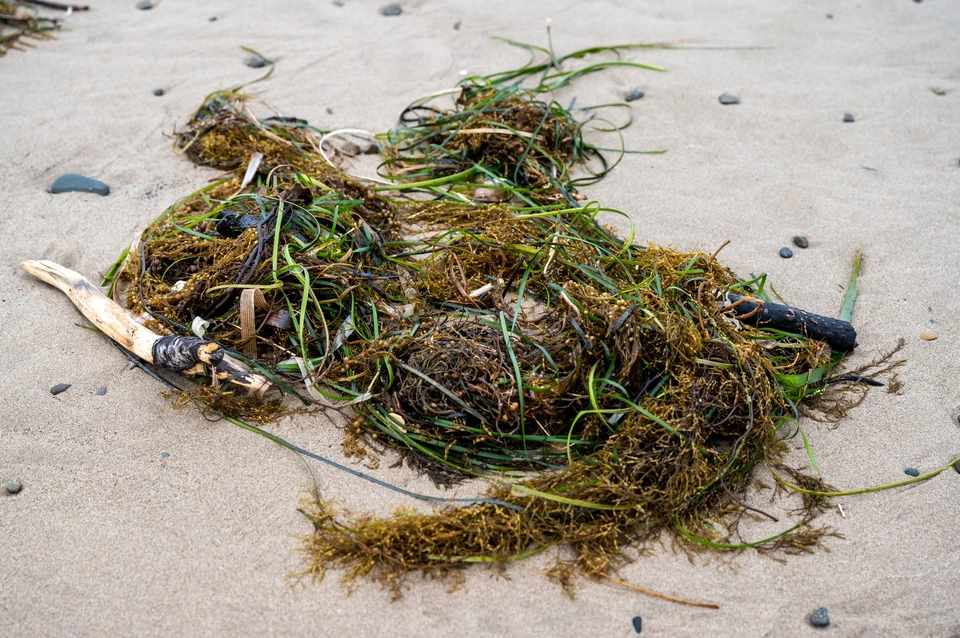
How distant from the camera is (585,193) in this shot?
3.21 metres

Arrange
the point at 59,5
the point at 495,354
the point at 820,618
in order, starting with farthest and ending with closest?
the point at 59,5 → the point at 495,354 → the point at 820,618

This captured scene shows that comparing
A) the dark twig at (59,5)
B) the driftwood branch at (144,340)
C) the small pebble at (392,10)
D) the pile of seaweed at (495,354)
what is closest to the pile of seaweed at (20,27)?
the dark twig at (59,5)

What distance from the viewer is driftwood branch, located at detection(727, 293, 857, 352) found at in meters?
2.41

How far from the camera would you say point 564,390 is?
6.91 ft

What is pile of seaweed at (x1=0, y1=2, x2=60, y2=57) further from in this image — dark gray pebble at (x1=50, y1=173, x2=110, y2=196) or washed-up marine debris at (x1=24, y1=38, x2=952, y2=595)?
washed-up marine debris at (x1=24, y1=38, x2=952, y2=595)

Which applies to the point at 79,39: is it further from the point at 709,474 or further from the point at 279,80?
the point at 709,474

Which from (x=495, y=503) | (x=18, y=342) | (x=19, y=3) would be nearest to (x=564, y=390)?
(x=495, y=503)

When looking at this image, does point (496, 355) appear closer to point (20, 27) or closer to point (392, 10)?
point (392, 10)

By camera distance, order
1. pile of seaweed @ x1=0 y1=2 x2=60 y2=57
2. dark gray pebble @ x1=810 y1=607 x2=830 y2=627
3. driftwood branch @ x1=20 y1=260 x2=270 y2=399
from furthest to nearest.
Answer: pile of seaweed @ x1=0 y1=2 x2=60 y2=57 < driftwood branch @ x1=20 y1=260 x2=270 y2=399 < dark gray pebble @ x1=810 y1=607 x2=830 y2=627

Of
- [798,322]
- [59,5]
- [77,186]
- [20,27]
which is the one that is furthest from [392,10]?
[798,322]

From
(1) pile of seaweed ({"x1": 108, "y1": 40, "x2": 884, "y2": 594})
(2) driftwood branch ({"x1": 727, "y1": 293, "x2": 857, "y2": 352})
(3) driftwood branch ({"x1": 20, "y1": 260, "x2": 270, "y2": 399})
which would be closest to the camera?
(1) pile of seaweed ({"x1": 108, "y1": 40, "x2": 884, "y2": 594})

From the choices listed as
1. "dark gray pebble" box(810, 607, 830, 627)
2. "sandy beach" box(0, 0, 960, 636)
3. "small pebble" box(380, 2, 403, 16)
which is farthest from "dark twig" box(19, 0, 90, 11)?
"dark gray pebble" box(810, 607, 830, 627)

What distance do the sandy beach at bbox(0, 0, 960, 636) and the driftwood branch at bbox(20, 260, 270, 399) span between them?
0.28 ft

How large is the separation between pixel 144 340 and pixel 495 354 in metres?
1.17
